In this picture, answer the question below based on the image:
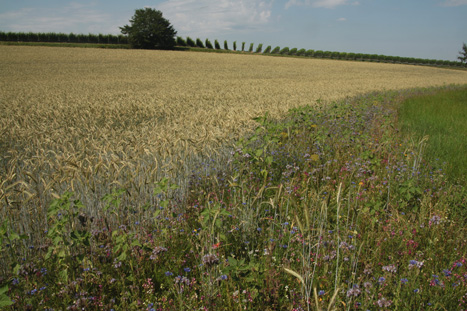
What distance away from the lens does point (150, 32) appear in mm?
56125

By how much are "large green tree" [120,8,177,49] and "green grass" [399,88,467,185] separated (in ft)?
170

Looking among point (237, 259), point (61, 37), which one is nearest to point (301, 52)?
point (61, 37)

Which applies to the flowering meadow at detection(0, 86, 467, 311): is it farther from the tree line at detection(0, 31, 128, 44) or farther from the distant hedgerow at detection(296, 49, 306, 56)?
the distant hedgerow at detection(296, 49, 306, 56)

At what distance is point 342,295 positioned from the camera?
97.4 inches

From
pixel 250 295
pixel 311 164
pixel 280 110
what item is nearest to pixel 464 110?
pixel 280 110

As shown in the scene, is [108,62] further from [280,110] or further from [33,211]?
[33,211]

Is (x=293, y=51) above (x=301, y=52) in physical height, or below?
above

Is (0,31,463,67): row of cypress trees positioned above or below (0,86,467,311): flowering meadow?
above

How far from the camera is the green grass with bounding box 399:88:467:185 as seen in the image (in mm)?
5708

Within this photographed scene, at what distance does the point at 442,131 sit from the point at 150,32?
56.2m

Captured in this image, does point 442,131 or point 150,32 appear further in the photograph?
point 150,32

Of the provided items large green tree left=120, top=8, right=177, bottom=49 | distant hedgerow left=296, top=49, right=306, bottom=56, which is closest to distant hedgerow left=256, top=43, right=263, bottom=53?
distant hedgerow left=296, top=49, right=306, bottom=56

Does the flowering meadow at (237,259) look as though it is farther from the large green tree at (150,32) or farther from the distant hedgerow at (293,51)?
the distant hedgerow at (293,51)

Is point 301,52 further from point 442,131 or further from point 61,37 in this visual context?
point 442,131
